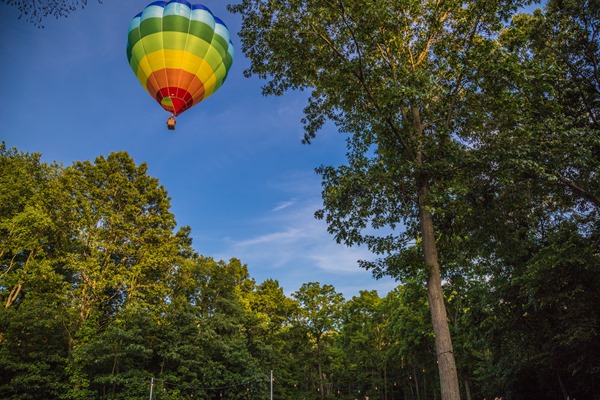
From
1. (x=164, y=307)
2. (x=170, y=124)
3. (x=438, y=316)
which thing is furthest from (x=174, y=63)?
(x=164, y=307)

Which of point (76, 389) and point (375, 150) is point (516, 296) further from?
point (76, 389)

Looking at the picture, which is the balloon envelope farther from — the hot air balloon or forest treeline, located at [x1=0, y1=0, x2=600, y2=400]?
forest treeline, located at [x1=0, y1=0, x2=600, y2=400]

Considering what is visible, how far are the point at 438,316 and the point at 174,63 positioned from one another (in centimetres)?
1204

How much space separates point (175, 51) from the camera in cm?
1297

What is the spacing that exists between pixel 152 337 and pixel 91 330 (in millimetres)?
3403

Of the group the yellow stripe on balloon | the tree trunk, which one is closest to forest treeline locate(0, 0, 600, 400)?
the tree trunk

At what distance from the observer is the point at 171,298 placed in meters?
23.3

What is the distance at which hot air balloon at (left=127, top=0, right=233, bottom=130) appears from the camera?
1298 centimetres

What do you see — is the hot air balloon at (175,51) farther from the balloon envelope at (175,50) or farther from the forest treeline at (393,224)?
the forest treeline at (393,224)

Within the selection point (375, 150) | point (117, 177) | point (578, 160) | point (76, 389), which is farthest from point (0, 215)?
point (578, 160)

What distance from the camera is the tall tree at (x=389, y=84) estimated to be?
855cm

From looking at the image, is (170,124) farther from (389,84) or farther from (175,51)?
(389,84)

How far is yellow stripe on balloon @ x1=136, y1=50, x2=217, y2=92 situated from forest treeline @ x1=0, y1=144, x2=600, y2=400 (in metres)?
10.2

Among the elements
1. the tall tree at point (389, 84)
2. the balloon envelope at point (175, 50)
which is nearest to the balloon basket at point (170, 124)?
the balloon envelope at point (175, 50)
